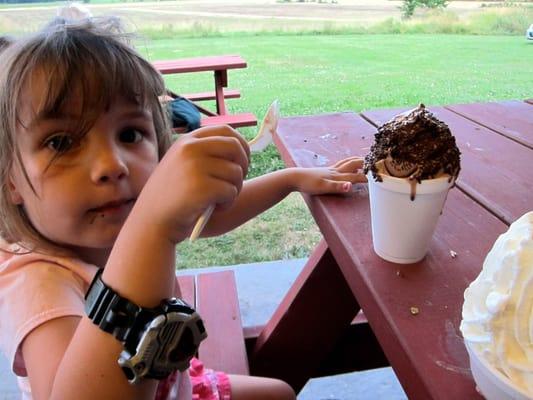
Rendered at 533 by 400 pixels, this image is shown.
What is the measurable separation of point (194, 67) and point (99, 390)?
10.9 feet

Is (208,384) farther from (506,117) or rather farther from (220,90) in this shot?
(220,90)

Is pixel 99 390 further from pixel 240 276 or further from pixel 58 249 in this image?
pixel 240 276

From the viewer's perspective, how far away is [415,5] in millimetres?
A: 5637

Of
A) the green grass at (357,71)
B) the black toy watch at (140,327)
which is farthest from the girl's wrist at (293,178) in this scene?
the green grass at (357,71)

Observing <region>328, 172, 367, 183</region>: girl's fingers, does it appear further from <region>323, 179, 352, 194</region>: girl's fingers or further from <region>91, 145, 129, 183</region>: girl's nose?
<region>91, 145, 129, 183</region>: girl's nose

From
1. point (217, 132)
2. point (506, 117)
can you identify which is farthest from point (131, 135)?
point (506, 117)

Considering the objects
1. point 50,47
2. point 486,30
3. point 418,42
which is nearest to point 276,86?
point 418,42

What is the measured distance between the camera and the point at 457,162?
0.70 m

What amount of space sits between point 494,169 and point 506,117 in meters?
0.42

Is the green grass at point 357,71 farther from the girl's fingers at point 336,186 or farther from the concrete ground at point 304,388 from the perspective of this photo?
the girl's fingers at point 336,186

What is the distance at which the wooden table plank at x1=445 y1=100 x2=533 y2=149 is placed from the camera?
1.29 m

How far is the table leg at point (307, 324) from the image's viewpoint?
128 cm

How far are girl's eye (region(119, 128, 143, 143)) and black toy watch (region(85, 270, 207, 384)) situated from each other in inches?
9.4

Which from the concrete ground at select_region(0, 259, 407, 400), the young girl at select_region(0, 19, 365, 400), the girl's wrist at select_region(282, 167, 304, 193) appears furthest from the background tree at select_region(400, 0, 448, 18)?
the young girl at select_region(0, 19, 365, 400)
